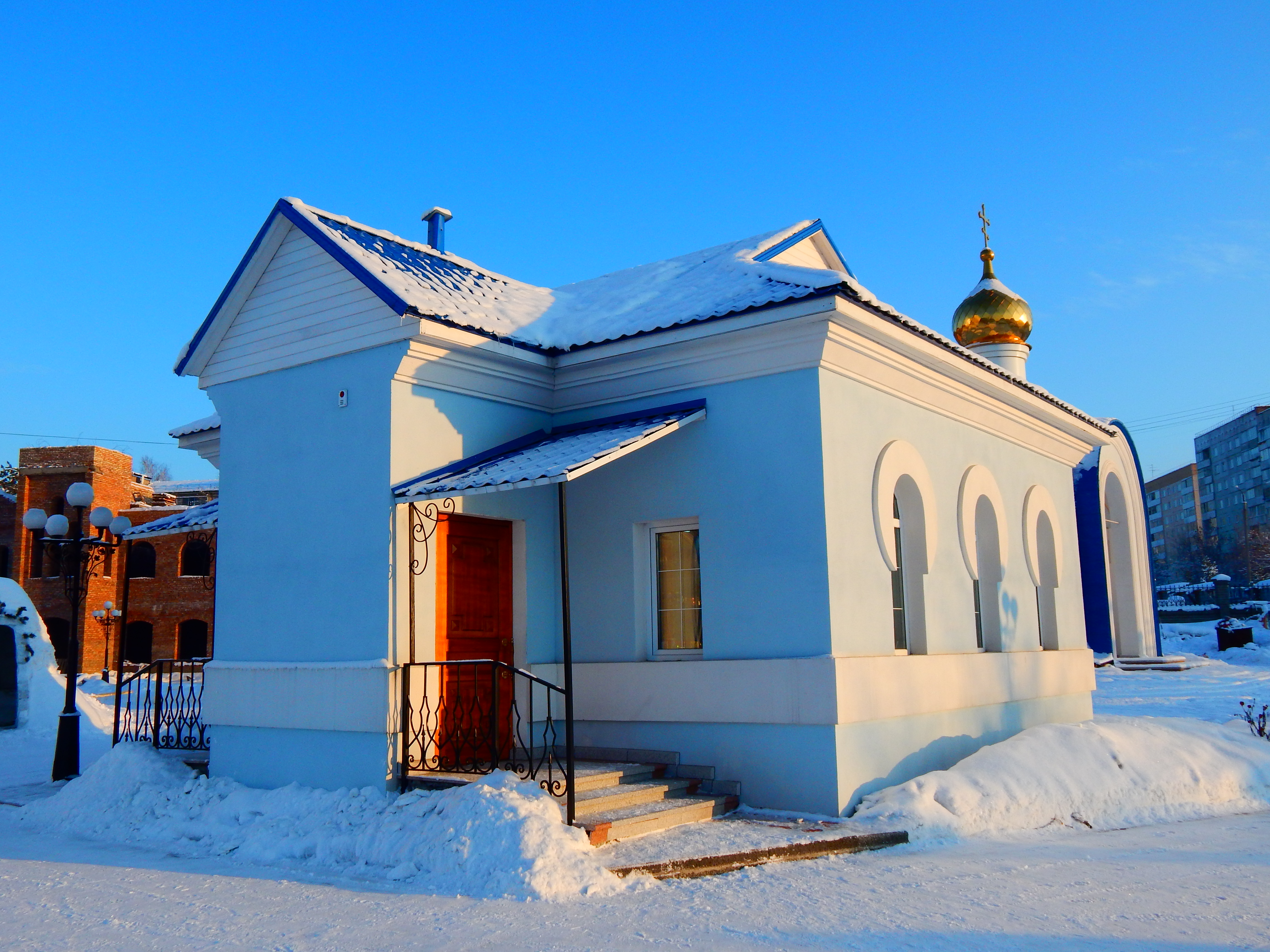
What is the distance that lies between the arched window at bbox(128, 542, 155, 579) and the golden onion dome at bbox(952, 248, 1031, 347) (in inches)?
1212

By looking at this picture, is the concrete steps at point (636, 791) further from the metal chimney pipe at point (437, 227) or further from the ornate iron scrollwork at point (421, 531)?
the metal chimney pipe at point (437, 227)

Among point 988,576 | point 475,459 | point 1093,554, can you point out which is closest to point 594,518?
point 475,459

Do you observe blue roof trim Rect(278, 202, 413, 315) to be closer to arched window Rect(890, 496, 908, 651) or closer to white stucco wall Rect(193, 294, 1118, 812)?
white stucco wall Rect(193, 294, 1118, 812)

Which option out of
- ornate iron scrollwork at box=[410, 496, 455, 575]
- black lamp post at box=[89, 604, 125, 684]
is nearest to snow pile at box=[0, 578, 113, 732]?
ornate iron scrollwork at box=[410, 496, 455, 575]

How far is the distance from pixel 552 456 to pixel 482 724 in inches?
90.4

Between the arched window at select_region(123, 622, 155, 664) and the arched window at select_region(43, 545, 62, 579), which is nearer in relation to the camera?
the arched window at select_region(43, 545, 62, 579)

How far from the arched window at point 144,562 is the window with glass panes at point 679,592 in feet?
108

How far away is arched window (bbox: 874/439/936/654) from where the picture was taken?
9203 millimetres

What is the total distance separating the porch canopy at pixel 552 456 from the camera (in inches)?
281

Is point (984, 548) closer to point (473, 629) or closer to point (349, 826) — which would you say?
point (473, 629)

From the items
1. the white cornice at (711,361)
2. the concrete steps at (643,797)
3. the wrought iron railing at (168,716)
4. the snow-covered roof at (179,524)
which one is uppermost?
the white cornice at (711,361)

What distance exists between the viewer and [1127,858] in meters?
6.79

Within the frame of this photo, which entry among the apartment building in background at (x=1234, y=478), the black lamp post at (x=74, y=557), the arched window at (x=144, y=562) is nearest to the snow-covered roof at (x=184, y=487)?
the arched window at (x=144, y=562)

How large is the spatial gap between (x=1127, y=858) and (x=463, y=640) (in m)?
5.04
